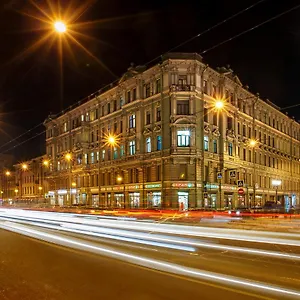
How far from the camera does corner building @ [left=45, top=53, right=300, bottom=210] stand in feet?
137

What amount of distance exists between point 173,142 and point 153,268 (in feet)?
107

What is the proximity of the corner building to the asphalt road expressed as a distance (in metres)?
19.5

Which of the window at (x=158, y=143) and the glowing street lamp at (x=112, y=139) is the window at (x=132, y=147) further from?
the window at (x=158, y=143)

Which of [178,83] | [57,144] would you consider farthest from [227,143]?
[57,144]

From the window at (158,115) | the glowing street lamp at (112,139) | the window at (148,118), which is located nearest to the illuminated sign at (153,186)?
the glowing street lamp at (112,139)

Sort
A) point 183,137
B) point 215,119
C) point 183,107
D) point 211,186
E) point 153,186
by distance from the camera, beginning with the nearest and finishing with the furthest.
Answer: point 183,137
point 183,107
point 211,186
point 153,186
point 215,119

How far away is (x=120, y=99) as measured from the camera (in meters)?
50.6

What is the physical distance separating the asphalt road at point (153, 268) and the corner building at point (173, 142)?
19493 millimetres

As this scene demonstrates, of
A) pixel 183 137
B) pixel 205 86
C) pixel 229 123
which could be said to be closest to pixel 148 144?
pixel 183 137

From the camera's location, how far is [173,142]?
136 feet

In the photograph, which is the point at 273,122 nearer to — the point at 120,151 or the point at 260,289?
the point at 120,151

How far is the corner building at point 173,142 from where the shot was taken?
41719 mm

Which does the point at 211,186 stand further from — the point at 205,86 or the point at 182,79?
the point at 182,79

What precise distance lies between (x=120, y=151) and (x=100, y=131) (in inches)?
254
